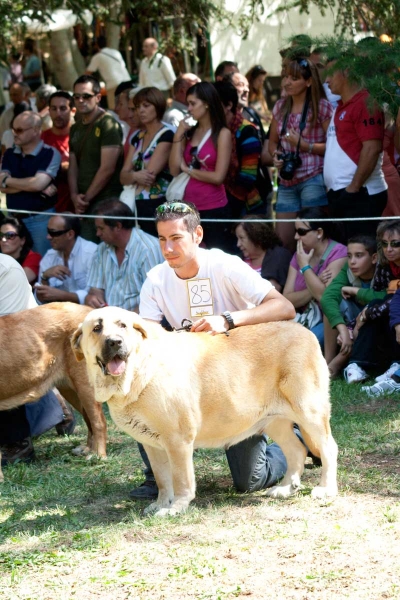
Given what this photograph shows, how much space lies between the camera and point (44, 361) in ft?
20.1

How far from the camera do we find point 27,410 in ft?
21.6

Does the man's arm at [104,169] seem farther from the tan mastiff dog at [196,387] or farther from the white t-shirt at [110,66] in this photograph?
the white t-shirt at [110,66]

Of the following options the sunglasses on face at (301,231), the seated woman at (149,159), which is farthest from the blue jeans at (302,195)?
the seated woman at (149,159)

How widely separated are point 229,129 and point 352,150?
1336 millimetres

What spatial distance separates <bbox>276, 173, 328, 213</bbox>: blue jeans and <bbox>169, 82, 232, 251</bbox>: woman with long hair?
57 cm

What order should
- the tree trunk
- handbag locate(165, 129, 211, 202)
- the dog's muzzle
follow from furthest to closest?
the tree trunk < handbag locate(165, 129, 211, 202) < the dog's muzzle

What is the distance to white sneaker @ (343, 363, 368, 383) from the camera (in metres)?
7.45

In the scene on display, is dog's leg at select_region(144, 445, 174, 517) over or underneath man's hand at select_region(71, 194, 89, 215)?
underneath

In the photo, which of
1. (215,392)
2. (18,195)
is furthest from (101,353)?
(18,195)

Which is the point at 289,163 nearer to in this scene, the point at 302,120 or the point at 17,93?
the point at 302,120

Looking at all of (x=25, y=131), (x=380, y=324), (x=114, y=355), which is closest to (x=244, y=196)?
(x=380, y=324)

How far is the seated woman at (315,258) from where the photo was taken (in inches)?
320

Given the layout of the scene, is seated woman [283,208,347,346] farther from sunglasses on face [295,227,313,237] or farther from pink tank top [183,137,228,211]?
pink tank top [183,137,228,211]

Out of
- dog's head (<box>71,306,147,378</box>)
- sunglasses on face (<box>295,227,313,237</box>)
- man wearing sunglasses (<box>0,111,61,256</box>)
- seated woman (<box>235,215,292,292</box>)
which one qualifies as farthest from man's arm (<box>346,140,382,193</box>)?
dog's head (<box>71,306,147,378</box>)
